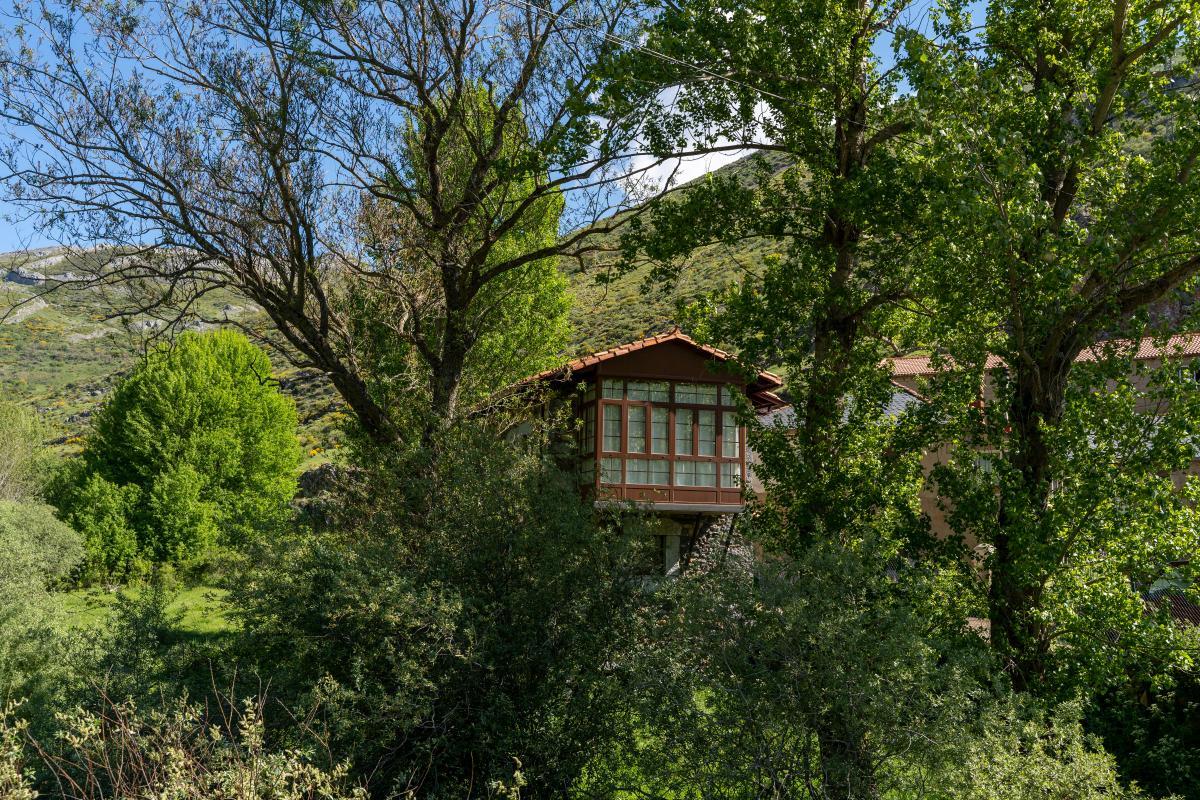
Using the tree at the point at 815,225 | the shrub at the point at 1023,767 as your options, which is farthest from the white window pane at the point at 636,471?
the shrub at the point at 1023,767

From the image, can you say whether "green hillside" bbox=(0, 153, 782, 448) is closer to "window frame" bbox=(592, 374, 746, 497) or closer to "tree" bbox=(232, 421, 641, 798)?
"window frame" bbox=(592, 374, 746, 497)

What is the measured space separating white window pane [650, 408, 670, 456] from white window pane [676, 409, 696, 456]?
275 millimetres

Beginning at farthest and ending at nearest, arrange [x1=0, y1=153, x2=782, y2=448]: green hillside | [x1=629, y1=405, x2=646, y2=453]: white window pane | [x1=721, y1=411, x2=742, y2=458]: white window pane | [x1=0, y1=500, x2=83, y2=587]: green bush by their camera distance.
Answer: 1. [x1=0, y1=500, x2=83, y2=587]: green bush
2. [x1=721, y1=411, x2=742, y2=458]: white window pane
3. [x1=629, y1=405, x2=646, y2=453]: white window pane
4. [x1=0, y1=153, x2=782, y2=448]: green hillside

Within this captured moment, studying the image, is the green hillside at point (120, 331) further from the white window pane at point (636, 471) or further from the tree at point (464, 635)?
the tree at point (464, 635)

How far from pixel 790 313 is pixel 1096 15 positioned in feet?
15.0

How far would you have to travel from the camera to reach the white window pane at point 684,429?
74.7 feet

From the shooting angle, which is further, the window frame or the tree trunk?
the window frame

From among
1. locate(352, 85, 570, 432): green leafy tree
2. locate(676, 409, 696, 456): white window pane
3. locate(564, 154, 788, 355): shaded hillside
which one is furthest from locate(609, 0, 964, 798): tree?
locate(564, 154, 788, 355): shaded hillside

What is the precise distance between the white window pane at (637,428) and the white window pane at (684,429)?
2.77 ft

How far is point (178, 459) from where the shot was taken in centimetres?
3366

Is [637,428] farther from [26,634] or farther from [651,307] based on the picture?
[651,307]

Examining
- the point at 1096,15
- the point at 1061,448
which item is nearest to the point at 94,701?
the point at 1061,448

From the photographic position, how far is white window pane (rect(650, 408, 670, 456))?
2253 cm

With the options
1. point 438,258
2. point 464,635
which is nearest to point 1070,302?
point 464,635
